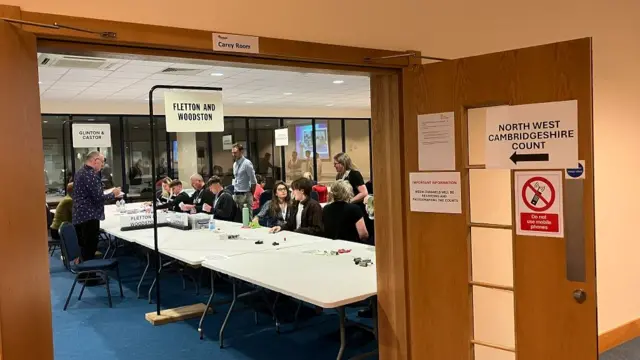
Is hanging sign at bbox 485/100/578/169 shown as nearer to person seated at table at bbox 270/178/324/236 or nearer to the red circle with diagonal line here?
the red circle with diagonal line

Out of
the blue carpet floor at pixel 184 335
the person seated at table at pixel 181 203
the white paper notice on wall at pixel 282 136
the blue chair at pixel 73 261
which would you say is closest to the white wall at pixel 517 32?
the blue carpet floor at pixel 184 335

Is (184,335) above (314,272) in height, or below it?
below

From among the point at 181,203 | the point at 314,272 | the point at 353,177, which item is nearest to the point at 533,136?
the point at 314,272

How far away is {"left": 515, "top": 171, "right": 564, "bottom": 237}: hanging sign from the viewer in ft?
7.40

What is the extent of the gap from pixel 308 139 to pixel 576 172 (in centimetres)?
1198

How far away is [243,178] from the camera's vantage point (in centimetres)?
819

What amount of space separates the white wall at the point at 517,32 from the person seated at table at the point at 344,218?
2006mm

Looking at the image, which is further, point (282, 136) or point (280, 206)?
point (282, 136)

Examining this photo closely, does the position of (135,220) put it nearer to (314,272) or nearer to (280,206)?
(280,206)

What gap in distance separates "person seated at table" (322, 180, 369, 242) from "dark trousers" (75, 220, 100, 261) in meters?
2.96

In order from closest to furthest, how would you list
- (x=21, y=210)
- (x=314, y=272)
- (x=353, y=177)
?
1. (x=21, y=210)
2. (x=314, y=272)
3. (x=353, y=177)

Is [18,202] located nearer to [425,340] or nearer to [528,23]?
[425,340]

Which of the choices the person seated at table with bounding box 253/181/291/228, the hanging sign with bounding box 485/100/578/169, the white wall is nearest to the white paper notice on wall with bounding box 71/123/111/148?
the person seated at table with bounding box 253/181/291/228

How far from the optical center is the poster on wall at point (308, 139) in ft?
46.1
